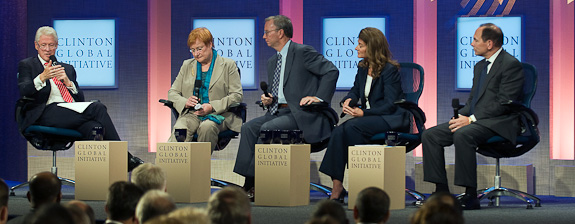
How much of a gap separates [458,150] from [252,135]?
1.42 meters

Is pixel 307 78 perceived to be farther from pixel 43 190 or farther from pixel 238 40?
pixel 43 190

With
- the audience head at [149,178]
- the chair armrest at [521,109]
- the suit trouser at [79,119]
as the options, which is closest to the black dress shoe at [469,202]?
the chair armrest at [521,109]

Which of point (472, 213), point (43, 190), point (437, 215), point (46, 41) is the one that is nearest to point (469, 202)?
point (472, 213)

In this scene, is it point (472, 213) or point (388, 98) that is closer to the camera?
point (472, 213)

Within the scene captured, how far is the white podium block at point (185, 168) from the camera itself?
4.96 m

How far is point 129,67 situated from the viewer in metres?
7.31

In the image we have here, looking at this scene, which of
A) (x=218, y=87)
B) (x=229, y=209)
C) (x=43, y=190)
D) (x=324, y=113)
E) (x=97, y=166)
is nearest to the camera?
(x=229, y=209)

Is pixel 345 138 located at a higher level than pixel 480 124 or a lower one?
lower

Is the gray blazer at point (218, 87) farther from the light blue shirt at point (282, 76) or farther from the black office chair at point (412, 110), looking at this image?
the black office chair at point (412, 110)

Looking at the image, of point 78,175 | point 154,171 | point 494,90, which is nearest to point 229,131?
point 78,175

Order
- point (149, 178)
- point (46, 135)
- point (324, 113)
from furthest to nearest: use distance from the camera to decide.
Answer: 1. point (46, 135)
2. point (324, 113)
3. point (149, 178)

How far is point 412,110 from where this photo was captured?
5.25m

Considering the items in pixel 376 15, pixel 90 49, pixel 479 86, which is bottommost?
pixel 479 86

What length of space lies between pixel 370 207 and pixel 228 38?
4835mm
